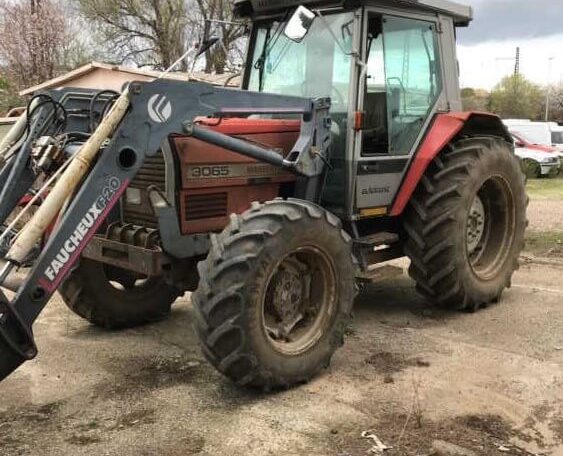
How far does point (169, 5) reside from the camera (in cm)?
2709

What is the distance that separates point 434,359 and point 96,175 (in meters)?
2.55

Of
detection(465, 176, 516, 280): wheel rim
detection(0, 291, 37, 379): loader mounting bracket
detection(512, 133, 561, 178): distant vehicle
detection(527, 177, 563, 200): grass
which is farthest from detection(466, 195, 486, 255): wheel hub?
detection(512, 133, 561, 178): distant vehicle

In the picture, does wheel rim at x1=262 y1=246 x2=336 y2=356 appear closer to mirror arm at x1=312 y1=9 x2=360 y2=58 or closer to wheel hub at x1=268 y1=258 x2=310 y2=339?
wheel hub at x1=268 y1=258 x2=310 y2=339

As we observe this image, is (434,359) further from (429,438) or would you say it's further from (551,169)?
(551,169)

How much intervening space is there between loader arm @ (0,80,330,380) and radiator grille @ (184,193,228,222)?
50cm

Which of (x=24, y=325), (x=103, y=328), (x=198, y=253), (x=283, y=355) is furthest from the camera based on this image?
(x=103, y=328)

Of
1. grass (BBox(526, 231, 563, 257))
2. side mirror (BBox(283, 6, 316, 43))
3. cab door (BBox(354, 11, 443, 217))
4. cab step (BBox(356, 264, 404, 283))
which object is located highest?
side mirror (BBox(283, 6, 316, 43))

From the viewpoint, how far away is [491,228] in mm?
6348

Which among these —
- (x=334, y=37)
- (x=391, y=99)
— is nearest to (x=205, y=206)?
(x=334, y=37)

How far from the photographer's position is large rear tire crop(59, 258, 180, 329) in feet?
17.2

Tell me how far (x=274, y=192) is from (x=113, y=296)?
1.50m

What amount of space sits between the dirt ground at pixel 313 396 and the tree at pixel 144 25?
22.5m

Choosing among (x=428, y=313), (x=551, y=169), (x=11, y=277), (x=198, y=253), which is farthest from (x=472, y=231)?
(x=551, y=169)

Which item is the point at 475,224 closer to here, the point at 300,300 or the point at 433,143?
the point at 433,143
